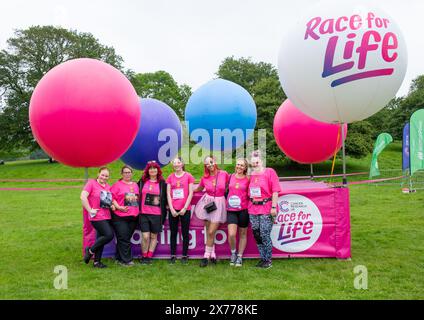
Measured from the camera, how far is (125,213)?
5430 millimetres

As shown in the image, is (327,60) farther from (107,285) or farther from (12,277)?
(12,277)

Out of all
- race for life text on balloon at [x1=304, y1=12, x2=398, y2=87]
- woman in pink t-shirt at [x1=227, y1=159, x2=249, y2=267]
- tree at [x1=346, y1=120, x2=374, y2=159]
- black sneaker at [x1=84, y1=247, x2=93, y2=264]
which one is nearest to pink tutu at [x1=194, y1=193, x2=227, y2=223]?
woman in pink t-shirt at [x1=227, y1=159, x2=249, y2=267]

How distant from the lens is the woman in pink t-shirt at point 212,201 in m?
5.41

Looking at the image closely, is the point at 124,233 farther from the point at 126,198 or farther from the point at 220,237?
the point at 220,237

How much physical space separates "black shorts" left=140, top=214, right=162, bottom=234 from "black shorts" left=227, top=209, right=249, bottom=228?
3.21 feet

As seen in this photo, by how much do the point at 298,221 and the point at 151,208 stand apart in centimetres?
207

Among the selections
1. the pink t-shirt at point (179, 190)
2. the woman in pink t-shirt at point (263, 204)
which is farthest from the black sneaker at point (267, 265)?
the pink t-shirt at point (179, 190)

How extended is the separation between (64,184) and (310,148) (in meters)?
16.5

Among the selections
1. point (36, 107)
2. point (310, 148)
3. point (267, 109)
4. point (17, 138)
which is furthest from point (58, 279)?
→ point (17, 138)

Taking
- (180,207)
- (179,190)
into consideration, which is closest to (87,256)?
(180,207)

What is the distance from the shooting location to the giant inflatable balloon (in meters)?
4.59

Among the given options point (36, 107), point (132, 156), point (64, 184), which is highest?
point (36, 107)

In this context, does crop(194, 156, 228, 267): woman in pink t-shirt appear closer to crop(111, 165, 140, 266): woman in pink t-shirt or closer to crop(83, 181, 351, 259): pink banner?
crop(83, 181, 351, 259): pink banner

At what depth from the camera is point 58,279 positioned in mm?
4781
